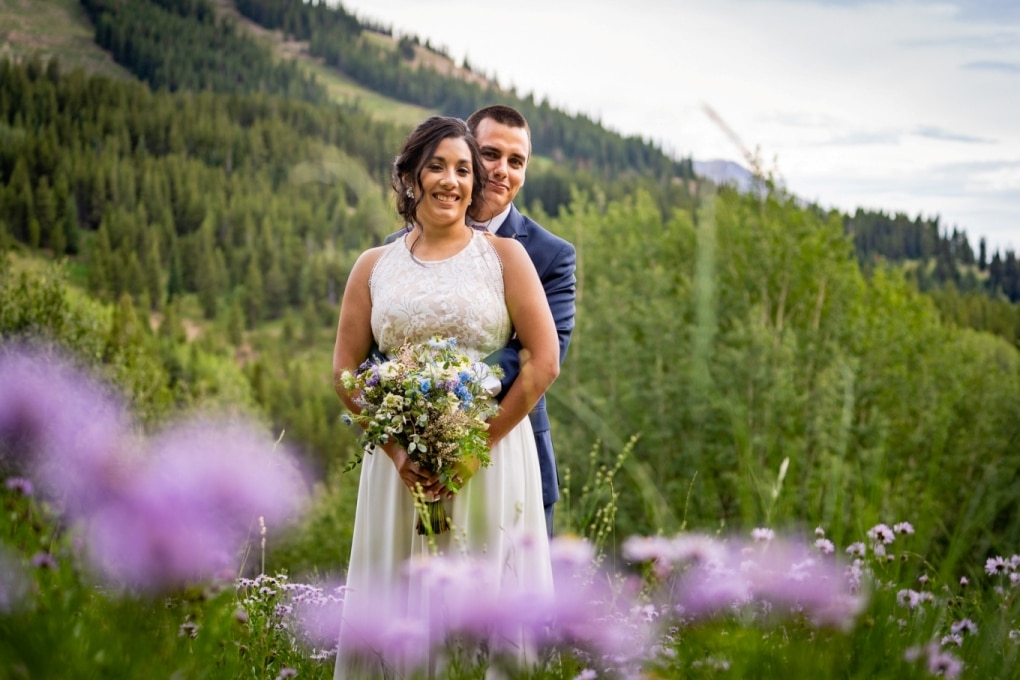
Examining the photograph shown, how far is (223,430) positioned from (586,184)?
14076cm

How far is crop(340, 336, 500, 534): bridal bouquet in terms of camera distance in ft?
9.63

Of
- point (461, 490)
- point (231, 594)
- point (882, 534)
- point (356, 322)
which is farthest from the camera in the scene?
point (356, 322)

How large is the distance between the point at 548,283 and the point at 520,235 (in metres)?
0.22

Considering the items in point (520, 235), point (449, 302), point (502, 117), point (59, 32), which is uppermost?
point (502, 117)

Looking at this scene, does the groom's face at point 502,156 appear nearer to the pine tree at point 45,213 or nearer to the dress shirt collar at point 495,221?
the dress shirt collar at point 495,221

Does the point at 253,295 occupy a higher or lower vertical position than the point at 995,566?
lower

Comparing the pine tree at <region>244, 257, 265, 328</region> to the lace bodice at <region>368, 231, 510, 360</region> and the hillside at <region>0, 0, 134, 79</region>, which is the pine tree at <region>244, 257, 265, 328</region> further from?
the lace bodice at <region>368, 231, 510, 360</region>

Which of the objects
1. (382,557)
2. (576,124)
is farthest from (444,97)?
(382,557)

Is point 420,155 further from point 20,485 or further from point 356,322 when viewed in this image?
point 20,485

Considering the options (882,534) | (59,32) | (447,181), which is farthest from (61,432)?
(59,32)

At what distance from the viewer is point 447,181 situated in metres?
3.25

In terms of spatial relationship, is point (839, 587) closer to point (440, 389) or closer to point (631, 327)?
point (440, 389)

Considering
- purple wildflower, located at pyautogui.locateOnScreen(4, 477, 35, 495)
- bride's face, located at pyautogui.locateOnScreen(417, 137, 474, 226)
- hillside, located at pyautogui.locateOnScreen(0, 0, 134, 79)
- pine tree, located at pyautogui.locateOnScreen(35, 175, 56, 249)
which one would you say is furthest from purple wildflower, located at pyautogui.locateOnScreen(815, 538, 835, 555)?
hillside, located at pyautogui.locateOnScreen(0, 0, 134, 79)

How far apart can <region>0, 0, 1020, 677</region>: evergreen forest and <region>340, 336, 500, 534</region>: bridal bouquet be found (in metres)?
0.46
